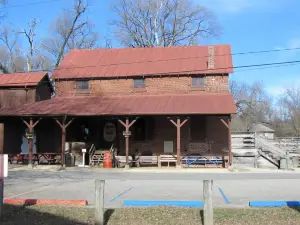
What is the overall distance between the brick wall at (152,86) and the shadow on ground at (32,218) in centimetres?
2082

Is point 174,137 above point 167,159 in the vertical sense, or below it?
above

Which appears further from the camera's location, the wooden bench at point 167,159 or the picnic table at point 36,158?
the picnic table at point 36,158

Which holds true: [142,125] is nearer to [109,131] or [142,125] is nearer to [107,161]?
[109,131]

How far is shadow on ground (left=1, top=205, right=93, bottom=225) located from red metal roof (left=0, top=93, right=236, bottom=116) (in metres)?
15.9

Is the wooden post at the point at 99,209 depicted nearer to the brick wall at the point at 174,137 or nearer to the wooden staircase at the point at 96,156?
the wooden staircase at the point at 96,156

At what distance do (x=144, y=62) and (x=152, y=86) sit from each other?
116 inches

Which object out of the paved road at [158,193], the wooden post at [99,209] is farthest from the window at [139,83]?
the wooden post at [99,209]

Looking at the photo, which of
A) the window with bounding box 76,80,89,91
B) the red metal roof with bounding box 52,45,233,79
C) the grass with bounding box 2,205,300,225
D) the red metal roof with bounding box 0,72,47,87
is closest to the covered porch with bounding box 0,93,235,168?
the window with bounding box 76,80,89,91

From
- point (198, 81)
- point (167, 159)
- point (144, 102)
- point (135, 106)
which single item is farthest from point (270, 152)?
point (135, 106)

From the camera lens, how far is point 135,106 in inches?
1013

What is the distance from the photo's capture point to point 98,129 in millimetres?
28547

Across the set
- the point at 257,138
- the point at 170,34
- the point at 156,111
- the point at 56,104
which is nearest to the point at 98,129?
the point at 56,104

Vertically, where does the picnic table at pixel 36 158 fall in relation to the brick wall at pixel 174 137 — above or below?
Result: below

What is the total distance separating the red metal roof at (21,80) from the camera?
31828 millimetres
